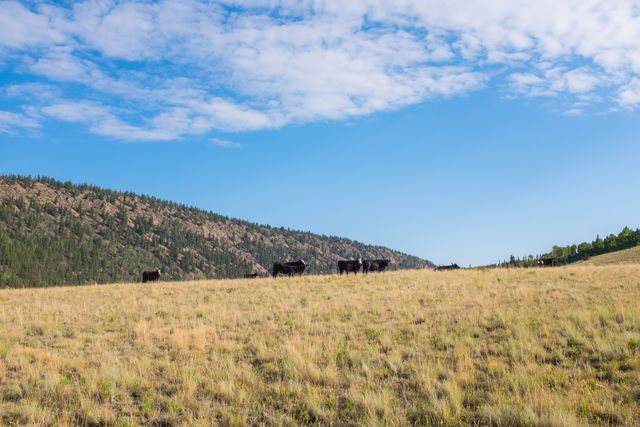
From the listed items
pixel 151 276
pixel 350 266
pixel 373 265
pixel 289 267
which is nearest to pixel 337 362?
pixel 350 266

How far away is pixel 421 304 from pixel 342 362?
8286 millimetres

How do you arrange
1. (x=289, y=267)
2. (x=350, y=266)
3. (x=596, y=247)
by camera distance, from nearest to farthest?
(x=350, y=266) < (x=289, y=267) < (x=596, y=247)

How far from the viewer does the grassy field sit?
348 inches

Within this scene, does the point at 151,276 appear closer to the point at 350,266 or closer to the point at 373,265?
the point at 350,266

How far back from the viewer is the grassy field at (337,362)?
884 centimetres

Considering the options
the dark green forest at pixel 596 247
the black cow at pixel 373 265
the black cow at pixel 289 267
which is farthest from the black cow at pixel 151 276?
the dark green forest at pixel 596 247

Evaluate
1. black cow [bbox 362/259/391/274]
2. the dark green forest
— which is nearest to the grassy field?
black cow [bbox 362/259/391/274]

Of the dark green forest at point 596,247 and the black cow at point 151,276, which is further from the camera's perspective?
the dark green forest at point 596,247

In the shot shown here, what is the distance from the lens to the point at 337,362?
12.0 m

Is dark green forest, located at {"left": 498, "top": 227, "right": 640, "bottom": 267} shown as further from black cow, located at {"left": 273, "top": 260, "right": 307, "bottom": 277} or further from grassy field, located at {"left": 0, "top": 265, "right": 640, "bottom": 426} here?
grassy field, located at {"left": 0, "top": 265, "right": 640, "bottom": 426}

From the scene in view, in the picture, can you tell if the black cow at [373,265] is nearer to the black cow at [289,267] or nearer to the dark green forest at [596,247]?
the black cow at [289,267]

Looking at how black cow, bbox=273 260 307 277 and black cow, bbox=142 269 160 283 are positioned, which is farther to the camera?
black cow, bbox=142 269 160 283

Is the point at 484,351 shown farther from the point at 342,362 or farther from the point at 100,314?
the point at 100,314

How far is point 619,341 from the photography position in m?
11.5
